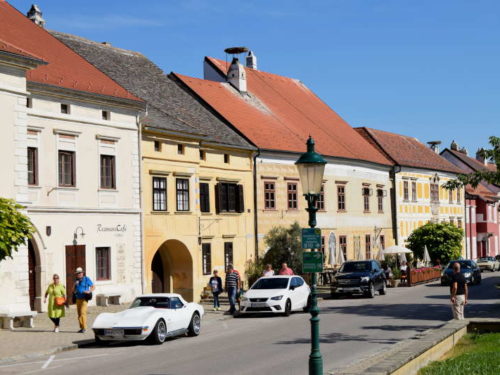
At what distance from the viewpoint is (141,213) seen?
3441 centimetres

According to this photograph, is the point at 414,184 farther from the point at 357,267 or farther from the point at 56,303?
the point at 56,303

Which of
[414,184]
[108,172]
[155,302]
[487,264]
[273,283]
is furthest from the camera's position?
[487,264]

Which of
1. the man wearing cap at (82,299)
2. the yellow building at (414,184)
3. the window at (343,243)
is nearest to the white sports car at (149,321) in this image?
the man wearing cap at (82,299)

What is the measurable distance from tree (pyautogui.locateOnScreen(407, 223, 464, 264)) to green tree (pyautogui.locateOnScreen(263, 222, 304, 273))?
61.3 feet

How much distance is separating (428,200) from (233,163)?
94.6ft

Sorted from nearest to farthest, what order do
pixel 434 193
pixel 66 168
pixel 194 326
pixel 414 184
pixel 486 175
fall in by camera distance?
pixel 194 326
pixel 486 175
pixel 66 168
pixel 414 184
pixel 434 193

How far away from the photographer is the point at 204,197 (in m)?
39.3

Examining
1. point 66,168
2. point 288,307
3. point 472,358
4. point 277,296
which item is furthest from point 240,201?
point 472,358

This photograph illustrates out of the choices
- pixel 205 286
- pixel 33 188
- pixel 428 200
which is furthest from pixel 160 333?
pixel 428 200

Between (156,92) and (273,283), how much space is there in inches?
565

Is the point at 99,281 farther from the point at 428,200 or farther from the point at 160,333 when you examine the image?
the point at 428,200

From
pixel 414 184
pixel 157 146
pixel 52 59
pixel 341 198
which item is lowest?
pixel 341 198

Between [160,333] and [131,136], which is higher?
[131,136]

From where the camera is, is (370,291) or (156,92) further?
(156,92)
